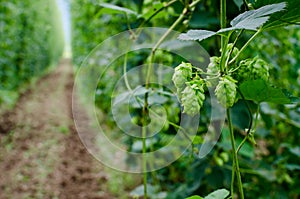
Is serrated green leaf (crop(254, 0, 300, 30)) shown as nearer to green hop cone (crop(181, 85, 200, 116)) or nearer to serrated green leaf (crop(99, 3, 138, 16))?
green hop cone (crop(181, 85, 200, 116))

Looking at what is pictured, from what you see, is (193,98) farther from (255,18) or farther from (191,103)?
(255,18)

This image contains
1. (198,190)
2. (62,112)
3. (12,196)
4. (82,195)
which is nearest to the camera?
(198,190)

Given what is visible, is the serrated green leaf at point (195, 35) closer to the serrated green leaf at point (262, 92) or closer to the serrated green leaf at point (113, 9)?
the serrated green leaf at point (262, 92)

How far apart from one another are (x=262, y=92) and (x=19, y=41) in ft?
22.1

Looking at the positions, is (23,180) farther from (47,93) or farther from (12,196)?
(47,93)

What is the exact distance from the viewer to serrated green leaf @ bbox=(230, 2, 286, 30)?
0.46 metres

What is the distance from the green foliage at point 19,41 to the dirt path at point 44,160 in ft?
2.32

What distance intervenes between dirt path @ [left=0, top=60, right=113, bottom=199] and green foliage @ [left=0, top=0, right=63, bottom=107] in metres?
0.71

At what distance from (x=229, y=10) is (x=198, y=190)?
858 millimetres

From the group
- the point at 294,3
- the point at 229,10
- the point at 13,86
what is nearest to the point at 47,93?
the point at 13,86

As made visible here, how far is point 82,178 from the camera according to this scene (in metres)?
3.37

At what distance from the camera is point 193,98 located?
1.49ft

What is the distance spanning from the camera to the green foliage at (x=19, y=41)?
5414 mm

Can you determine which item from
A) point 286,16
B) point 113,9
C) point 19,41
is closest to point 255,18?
point 286,16
